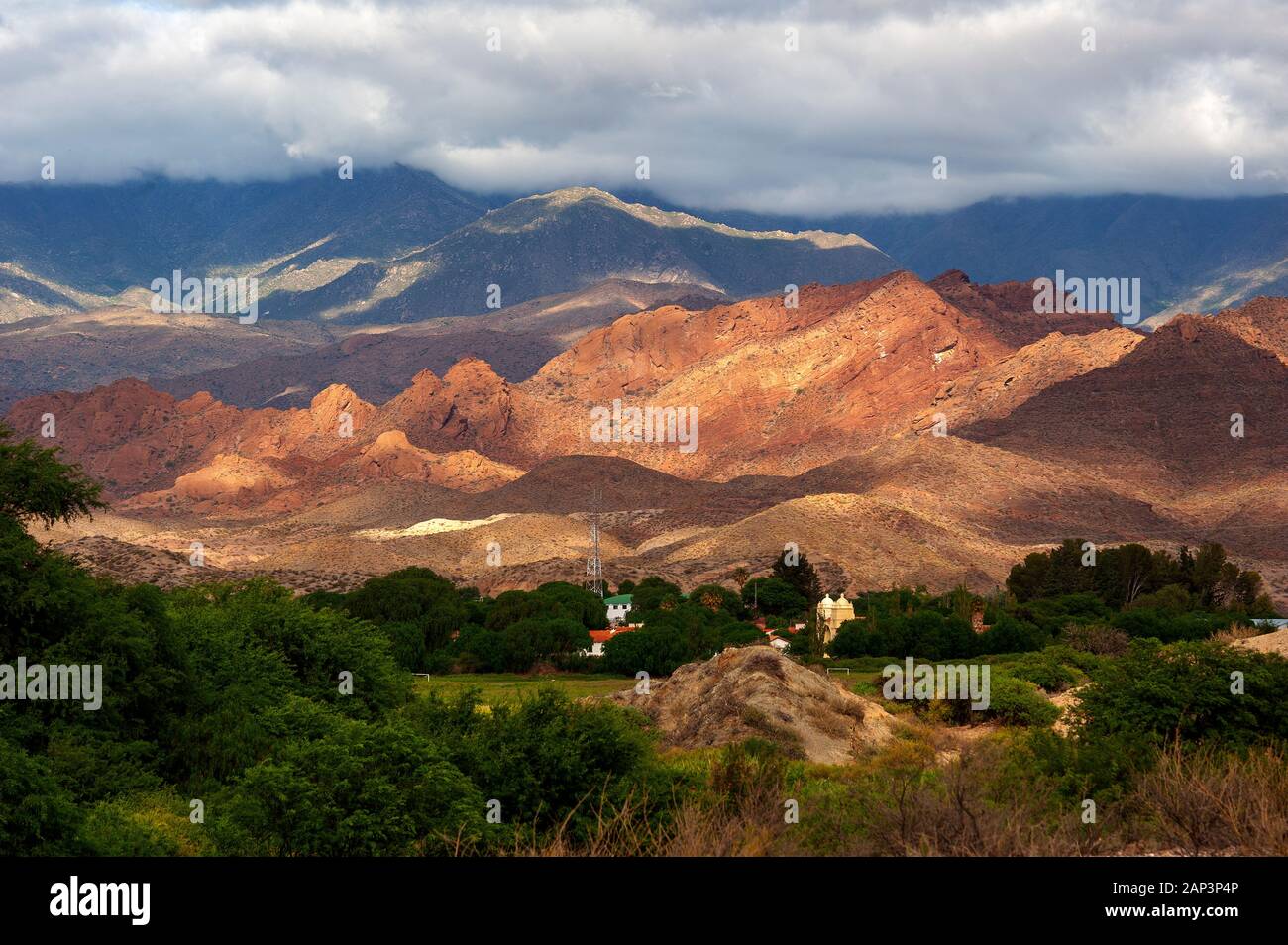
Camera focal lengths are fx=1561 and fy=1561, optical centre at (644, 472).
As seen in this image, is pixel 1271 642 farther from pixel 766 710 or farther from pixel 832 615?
pixel 832 615

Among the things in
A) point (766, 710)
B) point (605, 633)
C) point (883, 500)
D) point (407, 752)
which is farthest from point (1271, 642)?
point (883, 500)

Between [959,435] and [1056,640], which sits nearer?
[1056,640]

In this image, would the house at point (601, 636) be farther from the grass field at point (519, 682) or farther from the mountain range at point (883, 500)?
the mountain range at point (883, 500)

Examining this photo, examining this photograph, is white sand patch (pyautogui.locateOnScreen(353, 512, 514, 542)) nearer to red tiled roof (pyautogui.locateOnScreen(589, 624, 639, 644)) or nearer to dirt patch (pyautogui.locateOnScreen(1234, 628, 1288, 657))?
red tiled roof (pyautogui.locateOnScreen(589, 624, 639, 644))

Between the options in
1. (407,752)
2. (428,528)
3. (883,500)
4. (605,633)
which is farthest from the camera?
(428,528)

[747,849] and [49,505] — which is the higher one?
[49,505]
